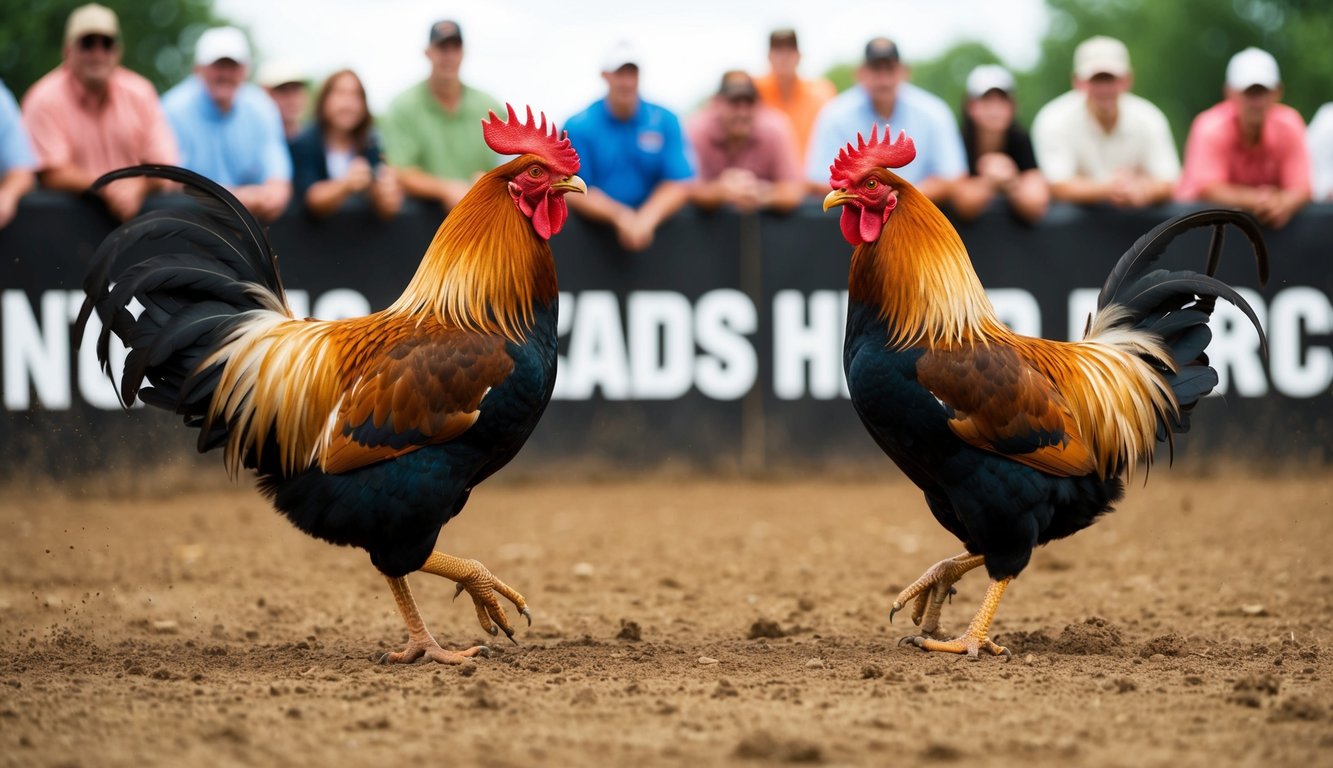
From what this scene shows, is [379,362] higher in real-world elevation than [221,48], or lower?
lower

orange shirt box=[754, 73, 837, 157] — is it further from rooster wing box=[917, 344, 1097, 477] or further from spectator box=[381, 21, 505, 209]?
rooster wing box=[917, 344, 1097, 477]

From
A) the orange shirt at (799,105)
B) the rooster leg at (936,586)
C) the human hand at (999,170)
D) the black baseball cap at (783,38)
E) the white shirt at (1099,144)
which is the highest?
the black baseball cap at (783,38)

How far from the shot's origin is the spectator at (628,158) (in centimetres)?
1031

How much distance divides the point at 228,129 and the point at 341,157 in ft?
2.60

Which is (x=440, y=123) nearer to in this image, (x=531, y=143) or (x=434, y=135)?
(x=434, y=135)

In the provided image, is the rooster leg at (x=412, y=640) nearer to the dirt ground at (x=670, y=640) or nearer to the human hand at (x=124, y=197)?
the dirt ground at (x=670, y=640)

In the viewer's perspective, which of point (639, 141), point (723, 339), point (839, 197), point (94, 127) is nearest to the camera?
point (839, 197)

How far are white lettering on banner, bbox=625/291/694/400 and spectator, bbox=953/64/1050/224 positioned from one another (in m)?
2.18

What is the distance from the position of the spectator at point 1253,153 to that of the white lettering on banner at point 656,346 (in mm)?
3640

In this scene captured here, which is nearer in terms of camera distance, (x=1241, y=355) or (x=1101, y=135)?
(x=1241, y=355)

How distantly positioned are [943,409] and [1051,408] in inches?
18.6

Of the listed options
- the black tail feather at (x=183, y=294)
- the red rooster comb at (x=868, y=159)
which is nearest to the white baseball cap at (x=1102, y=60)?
the red rooster comb at (x=868, y=159)

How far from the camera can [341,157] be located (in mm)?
10359

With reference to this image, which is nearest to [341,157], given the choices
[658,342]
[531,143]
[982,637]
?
[658,342]
